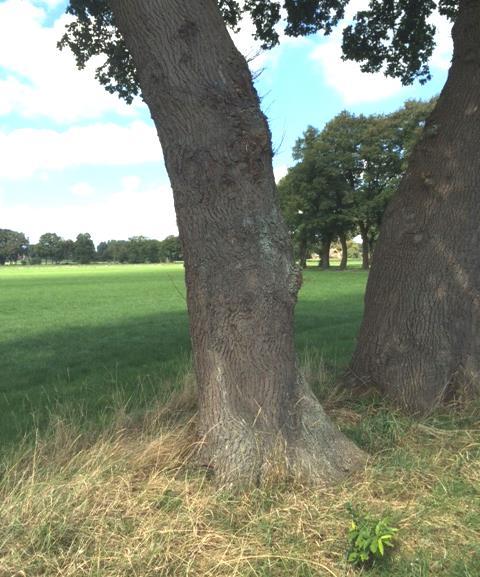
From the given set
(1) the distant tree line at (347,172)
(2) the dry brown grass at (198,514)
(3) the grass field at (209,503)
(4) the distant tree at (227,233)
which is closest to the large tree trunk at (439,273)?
(3) the grass field at (209,503)

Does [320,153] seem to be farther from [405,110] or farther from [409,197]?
[409,197]

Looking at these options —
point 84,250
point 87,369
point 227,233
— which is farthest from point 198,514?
point 84,250

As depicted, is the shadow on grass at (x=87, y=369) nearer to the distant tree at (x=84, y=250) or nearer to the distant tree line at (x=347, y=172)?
the distant tree line at (x=347, y=172)

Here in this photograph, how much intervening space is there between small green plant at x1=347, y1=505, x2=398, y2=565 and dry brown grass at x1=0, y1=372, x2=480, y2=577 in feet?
0.21

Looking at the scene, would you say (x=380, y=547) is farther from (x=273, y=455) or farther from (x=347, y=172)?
(x=347, y=172)

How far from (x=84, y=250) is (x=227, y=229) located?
16070 cm

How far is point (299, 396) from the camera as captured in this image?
394cm

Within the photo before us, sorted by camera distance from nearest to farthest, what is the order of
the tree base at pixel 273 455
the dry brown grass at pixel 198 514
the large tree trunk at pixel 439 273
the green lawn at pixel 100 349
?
the dry brown grass at pixel 198 514
the tree base at pixel 273 455
the large tree trunk at pixel 439 273
the green lawn at pixel 100 349

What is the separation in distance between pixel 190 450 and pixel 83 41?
7.91 metres

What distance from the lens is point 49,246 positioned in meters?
161

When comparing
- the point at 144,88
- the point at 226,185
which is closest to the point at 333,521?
the point at 226,185

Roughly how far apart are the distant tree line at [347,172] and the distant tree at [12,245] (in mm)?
122317

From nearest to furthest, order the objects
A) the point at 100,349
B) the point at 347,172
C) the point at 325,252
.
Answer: the point at 100,349 → the point at 347,172 → the point at 325,252

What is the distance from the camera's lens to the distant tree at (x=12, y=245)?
523 feet
